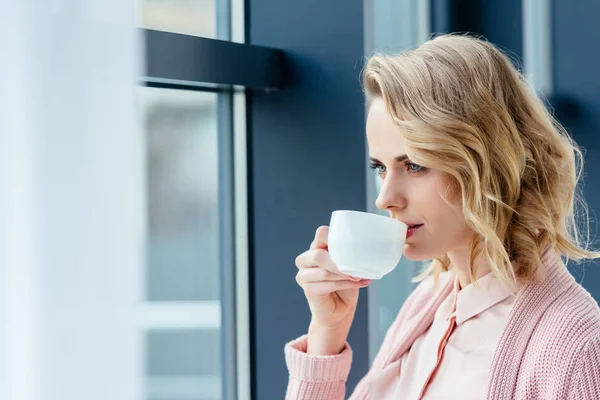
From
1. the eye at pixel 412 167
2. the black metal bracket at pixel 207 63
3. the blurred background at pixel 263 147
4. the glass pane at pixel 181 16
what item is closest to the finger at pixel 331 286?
the eye at pixel 412 167

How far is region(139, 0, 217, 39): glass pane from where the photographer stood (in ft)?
5.24

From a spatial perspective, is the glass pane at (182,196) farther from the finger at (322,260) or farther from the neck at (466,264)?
the neck at (466,264)

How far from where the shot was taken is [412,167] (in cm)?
125

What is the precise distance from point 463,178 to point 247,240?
64cm

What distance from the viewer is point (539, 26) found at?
197cm

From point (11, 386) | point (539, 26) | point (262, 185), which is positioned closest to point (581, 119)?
point (539, 26)

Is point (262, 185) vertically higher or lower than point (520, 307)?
higher

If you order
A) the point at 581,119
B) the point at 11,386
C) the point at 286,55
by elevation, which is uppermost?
the point at 286,55

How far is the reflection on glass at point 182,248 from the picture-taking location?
1680 millimetres

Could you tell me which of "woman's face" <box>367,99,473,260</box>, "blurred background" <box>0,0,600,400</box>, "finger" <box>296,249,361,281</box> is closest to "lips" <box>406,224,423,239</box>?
"woman's face" <box>367,99,473,260</box>

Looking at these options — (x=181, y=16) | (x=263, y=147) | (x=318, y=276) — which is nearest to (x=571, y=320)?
(x=318, y=276)

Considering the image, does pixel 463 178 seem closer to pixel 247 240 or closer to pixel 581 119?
pixel 247 240

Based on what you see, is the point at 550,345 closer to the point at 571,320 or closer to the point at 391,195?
the point at 571,320

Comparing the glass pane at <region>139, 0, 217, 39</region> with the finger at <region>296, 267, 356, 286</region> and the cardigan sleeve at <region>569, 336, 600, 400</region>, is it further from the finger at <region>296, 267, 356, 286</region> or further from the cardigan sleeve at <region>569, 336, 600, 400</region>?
the cardigan sleeve at <region>569, 336, 600, 400</region>
